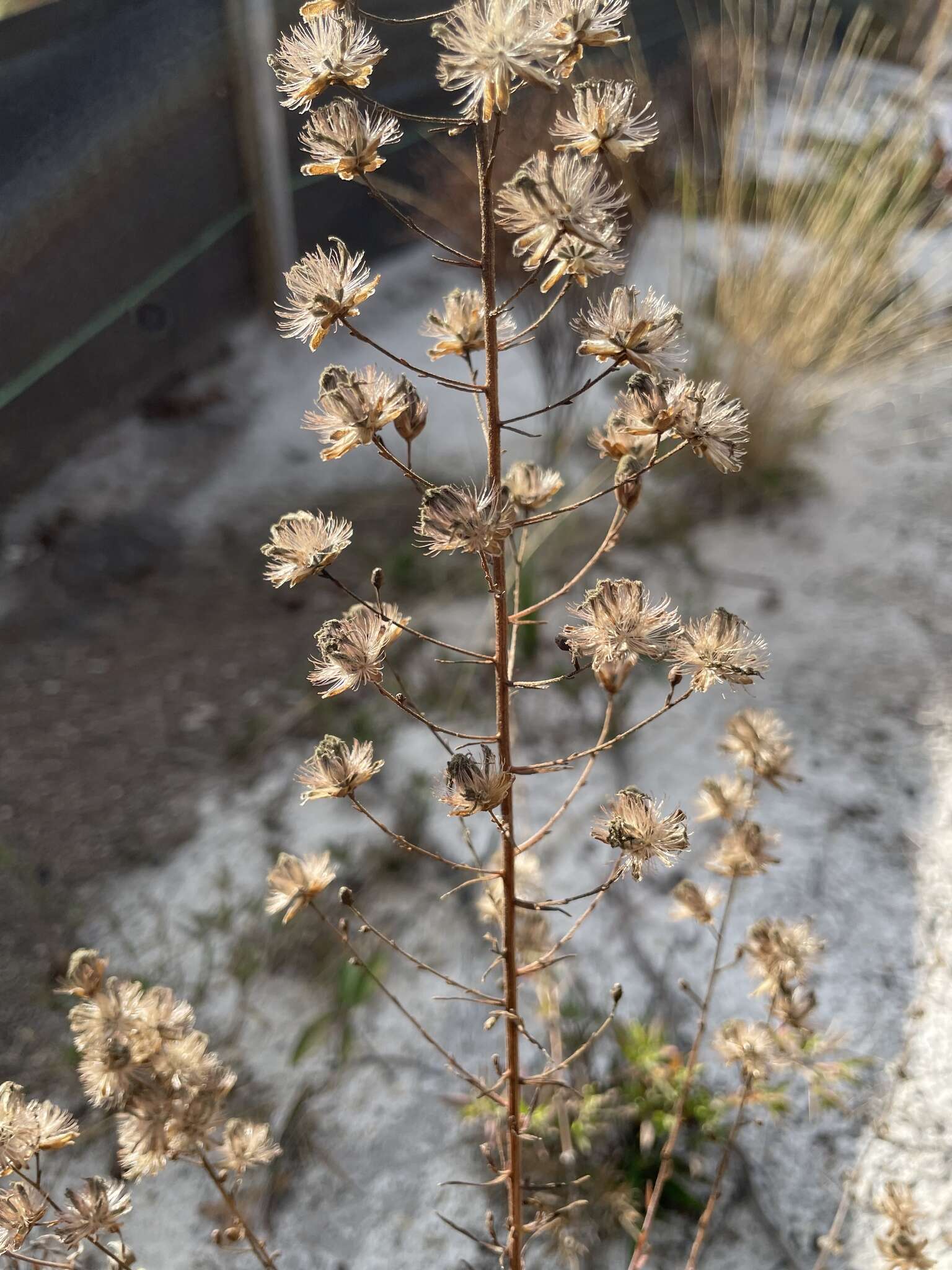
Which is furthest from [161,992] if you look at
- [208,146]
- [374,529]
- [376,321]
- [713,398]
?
[376,321]

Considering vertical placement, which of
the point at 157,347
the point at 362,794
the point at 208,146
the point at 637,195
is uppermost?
the point at 208,146

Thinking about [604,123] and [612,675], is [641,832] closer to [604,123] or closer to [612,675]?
[612,675]

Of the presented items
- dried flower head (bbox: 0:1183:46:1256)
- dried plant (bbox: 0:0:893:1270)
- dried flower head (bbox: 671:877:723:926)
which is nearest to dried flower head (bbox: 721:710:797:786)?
dried plant (bbox: 0:0:893:1270)

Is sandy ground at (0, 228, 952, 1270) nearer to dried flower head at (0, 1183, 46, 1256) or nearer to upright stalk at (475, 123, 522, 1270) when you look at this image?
upright stalk at (475, 123, 522, 1270)

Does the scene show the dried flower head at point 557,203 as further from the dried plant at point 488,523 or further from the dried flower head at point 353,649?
the dried flower head at point 353,649

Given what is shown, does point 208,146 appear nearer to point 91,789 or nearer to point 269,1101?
point 91,789

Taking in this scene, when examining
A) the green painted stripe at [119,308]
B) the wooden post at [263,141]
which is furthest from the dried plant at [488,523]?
the wooden post at [263,141]
